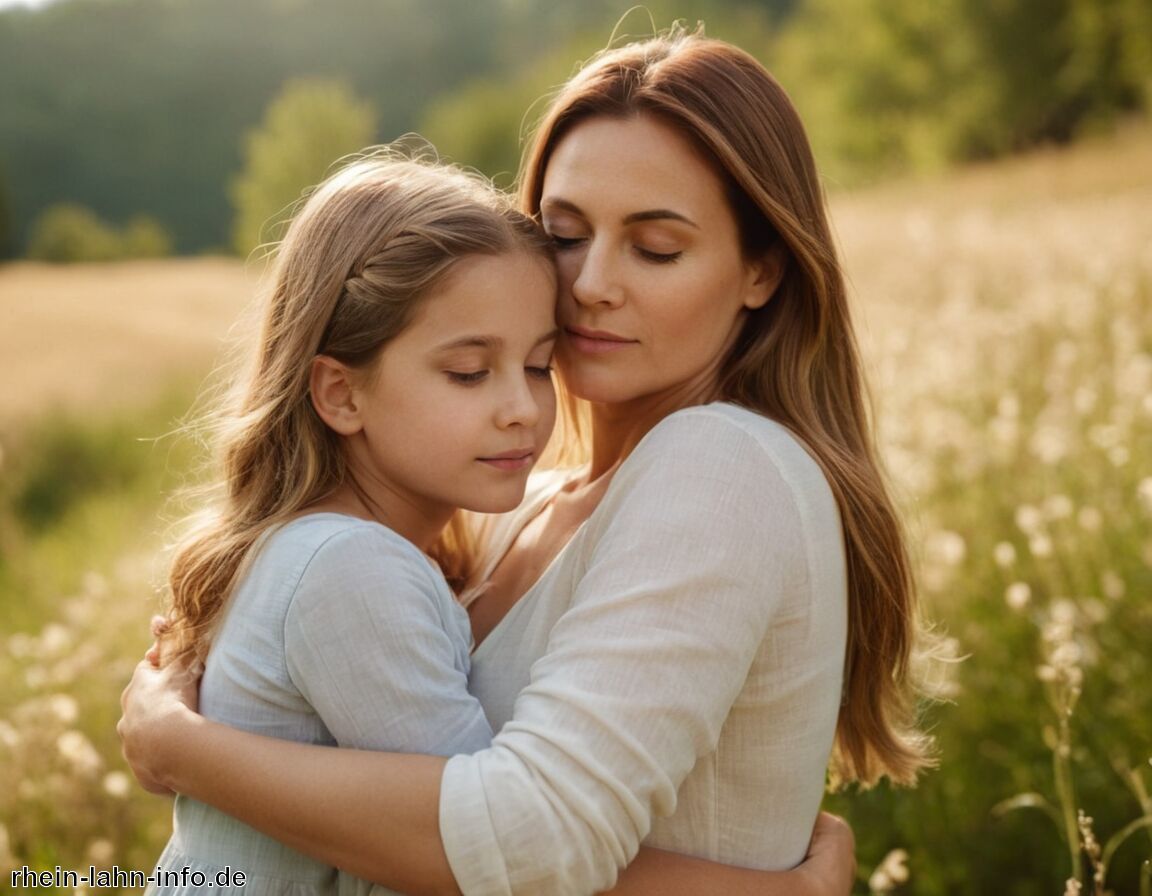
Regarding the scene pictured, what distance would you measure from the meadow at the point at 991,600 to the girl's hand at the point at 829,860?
0.20 meters

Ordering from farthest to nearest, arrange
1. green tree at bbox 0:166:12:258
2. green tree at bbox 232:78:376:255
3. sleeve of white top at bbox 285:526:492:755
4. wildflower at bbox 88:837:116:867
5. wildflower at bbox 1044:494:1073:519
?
green tree at bbox 0:166:12:258, green tree at bbox 232:78:376:255, wildflower at bbox 1044:494:1073:519, wildflower at bbox 88:837:116:867, sleeve of white top at bbox 285:526:492:755

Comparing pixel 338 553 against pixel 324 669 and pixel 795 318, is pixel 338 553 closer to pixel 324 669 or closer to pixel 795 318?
→ pixel 324 669

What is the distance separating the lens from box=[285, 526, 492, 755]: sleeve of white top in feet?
6.28

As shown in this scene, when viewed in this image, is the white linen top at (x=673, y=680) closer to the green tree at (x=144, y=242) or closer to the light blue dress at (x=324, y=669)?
the light blue dress at (x=324, y=669)

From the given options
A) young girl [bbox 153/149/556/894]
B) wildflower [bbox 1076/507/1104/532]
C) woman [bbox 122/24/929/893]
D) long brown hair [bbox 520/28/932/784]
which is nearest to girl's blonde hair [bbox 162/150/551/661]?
young girl [bbox 153/149/556/894]

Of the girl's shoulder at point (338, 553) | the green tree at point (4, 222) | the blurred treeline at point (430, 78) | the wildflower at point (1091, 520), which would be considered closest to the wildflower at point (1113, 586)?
the wildflower at point (1091, 520)

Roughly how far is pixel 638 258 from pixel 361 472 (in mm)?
707

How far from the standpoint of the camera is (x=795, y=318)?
2539 millimetres

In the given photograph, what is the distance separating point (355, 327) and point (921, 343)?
498 centimetres

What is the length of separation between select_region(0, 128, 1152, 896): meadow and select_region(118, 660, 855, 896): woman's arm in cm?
63

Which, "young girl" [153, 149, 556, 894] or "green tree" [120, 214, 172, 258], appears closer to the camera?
"young girl" [153, 149, 556, 894]

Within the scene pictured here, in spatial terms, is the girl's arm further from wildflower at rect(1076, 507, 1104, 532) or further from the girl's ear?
wildflower at rect(1076, 507, 1104, 532)

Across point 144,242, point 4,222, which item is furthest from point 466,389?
point 144,242

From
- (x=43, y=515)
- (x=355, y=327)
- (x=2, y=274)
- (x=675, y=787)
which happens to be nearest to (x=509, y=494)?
(x=355, y=327)
